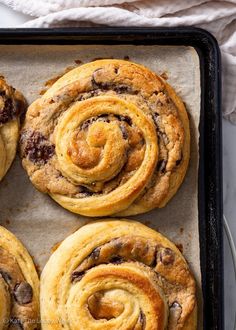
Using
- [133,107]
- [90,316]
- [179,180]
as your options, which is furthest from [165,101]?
[90,316]

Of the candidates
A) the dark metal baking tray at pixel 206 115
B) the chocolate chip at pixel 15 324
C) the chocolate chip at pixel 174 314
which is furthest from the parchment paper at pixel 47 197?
the chocolate chip at pixel 15 324

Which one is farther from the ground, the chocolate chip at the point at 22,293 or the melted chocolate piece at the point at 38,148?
the melted chocolate piece at the point at 38,148

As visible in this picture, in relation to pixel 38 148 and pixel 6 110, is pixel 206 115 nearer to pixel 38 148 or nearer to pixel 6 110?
pixel 38 148

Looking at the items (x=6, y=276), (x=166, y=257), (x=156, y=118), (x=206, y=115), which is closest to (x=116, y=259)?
(x=166, y=257)

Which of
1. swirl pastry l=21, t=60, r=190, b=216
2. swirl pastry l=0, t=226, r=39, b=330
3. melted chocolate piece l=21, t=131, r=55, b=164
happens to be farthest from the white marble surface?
swirl pastry l=0, t=226, r=39, b=330

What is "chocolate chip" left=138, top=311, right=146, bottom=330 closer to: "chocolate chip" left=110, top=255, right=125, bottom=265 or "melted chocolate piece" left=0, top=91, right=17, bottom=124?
"chocolate chip" left=110, top=255, right=125, bottom=265

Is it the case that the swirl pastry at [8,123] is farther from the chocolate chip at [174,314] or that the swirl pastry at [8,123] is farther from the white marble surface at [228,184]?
the chocolate chip at [174,314]
